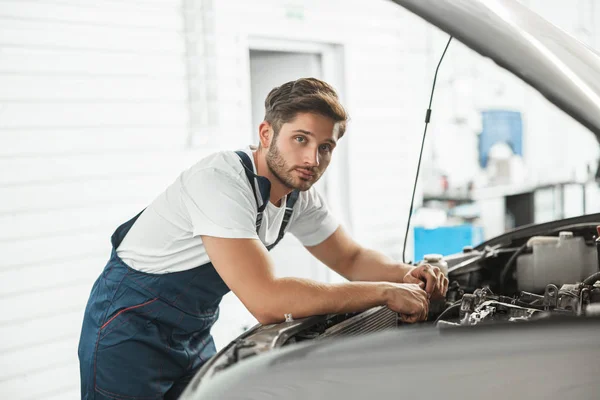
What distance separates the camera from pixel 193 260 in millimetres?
2227

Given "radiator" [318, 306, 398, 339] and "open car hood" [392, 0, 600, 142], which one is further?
"radiator" [318, 306, 398, 339]

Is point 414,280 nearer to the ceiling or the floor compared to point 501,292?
nearer to the ceiling

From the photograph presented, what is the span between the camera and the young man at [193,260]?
2051mm

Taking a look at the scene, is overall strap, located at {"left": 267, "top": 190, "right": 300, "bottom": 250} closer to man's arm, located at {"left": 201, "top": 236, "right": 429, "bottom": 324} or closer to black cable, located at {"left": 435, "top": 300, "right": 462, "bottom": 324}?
man's arm, located at {"left": 201, "top": 236, "right": 429, "bottom": 324}

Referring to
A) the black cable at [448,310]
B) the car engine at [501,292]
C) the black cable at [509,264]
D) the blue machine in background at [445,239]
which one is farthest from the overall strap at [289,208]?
the blue machine in background at [445,239]

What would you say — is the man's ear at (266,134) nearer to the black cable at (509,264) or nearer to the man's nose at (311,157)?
the man's nose at (311,157)

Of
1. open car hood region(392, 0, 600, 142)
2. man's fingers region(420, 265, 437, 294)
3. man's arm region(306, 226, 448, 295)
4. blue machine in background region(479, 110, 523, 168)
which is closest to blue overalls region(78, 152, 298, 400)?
man's arm region(306, 226, 448, 295)

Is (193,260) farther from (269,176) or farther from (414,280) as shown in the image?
(414,280)

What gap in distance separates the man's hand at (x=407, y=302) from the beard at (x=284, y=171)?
50 cm

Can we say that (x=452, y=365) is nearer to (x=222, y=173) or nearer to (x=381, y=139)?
(x=222, y=173)

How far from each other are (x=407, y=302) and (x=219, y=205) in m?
0.70

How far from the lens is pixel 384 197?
259 inches

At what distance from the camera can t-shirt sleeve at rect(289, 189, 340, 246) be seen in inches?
104

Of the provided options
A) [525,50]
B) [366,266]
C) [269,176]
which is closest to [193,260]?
[269,176]
